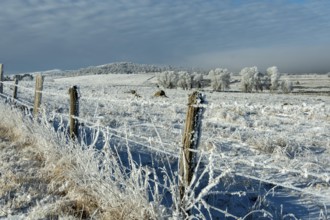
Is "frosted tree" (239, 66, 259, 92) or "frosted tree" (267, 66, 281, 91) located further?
"frosted tree" (267, 66, 281, 91)

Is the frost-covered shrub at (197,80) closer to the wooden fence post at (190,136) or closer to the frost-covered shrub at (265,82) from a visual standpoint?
the frost-covered shrub at (265,82)

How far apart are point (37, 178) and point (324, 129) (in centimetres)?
871

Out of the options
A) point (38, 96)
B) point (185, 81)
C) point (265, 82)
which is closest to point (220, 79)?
point (185, 81)

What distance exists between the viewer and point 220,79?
105125 millimetres

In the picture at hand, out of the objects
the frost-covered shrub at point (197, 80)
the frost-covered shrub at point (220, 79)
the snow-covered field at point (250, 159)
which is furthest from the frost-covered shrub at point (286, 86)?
the snow-covered field at point (250, 159)

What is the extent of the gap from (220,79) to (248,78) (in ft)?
22.2

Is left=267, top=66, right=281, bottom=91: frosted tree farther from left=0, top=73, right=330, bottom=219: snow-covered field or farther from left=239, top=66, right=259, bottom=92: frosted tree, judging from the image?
left=0, top=73, right=330, bottom=219: snow-covered field

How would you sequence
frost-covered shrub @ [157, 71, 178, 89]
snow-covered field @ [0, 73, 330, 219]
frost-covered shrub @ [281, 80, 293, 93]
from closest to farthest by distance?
1. snow-covered field @ [0, 73, 330, 219]
2. frost-covered shrub @ [281, 80, 293, 93]
3. frost-covered shrub @ [157, 71, 178, 89]

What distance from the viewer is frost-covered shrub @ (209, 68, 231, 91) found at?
340 ft

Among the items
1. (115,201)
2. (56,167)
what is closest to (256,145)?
(56,167)

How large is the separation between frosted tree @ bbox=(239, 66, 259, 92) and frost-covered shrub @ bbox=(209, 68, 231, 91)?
440cm

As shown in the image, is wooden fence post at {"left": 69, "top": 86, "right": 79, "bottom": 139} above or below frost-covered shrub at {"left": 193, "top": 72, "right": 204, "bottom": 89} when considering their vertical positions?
above

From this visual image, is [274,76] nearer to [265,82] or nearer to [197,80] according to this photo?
[265,82]

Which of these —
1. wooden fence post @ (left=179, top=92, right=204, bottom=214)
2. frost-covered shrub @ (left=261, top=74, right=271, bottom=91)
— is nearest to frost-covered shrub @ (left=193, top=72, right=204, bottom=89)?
frost-covered shrub @ (left=261, top=74, right=271, bottom=91)
